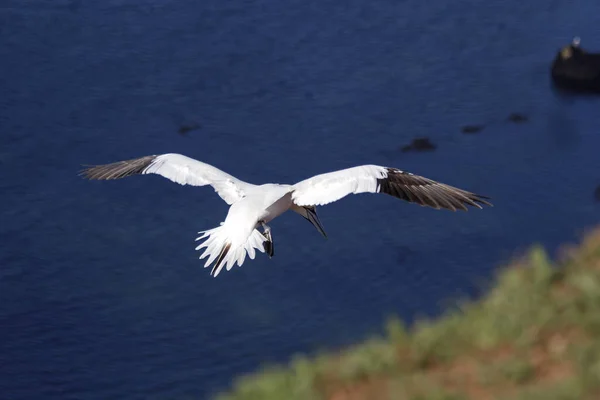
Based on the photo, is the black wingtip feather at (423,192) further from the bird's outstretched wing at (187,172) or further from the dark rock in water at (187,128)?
the dark rock in water at (187,128)

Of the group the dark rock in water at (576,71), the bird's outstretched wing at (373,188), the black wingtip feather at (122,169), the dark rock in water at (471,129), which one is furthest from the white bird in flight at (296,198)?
the dark rock in water at (576,71)

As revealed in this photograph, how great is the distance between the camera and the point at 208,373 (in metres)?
33.5

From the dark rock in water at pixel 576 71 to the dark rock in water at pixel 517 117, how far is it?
224 centimetres

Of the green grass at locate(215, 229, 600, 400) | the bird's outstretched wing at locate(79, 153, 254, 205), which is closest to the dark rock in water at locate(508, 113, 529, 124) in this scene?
the bird's outstretched wing at locate(79, 153, 254, 205)

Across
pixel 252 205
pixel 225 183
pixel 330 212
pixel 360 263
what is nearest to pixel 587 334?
pixel 252 205

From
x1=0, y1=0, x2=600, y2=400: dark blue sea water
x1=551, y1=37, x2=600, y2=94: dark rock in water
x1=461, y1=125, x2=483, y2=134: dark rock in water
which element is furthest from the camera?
x1=551, y1=37, x2=600, y2=94: dark rock in water

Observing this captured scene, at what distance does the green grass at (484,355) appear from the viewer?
988 centimetres

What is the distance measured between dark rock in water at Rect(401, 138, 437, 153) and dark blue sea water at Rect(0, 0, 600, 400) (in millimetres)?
277

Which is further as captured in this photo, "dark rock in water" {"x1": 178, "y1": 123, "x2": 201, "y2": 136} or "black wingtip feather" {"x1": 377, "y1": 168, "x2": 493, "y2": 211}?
"dark rock in water" {"x1": 178, "y1": 123, "x2": 201, "y2": 136}

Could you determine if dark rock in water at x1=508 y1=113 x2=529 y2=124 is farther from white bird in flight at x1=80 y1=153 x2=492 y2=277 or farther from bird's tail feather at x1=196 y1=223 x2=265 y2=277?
bird's tail feather at x1=196 y1=223 x2=265 y2=277

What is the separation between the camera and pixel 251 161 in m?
40.1

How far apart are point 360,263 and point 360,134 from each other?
574 centimetres

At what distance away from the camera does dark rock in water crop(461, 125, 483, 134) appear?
140ft

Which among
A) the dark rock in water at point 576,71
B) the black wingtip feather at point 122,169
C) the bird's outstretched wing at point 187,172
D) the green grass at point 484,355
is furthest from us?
the dark rock in water at point 576,71
